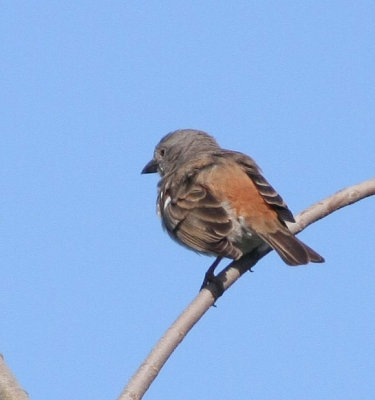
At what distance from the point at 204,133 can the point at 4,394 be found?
20.8 feet

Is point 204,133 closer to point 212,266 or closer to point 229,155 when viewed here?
point 229,155

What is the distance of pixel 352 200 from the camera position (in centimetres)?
570

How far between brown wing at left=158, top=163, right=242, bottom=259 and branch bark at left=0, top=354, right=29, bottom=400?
122 inches

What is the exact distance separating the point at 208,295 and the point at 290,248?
1.66 metres

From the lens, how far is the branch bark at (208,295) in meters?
3.87

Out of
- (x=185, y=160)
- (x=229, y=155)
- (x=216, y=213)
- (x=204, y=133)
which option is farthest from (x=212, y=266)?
(x=204, y=133)

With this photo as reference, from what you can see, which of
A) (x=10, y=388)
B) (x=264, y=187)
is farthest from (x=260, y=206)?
(x=10, y=388)

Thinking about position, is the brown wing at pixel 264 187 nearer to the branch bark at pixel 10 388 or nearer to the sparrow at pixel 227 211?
the sparrow at pixel 227 211

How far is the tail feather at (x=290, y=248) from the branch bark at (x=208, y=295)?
9 cm

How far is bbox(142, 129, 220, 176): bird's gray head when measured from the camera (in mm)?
9094

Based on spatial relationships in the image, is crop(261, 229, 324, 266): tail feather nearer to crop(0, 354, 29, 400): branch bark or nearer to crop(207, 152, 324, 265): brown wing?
crop(207, 152, 324, 265): brown wing

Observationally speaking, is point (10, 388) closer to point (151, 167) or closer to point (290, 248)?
point (290, 248)

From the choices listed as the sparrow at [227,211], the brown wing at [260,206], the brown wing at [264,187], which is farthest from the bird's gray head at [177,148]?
the brown wing at [260,206]

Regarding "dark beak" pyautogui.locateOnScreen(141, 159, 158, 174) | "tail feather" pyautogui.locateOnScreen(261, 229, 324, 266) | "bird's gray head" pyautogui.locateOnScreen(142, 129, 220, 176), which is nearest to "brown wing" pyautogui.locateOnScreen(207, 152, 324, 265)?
"tail feather" pyautogui.locateOnScreen(261, 229, 324, 266)
